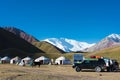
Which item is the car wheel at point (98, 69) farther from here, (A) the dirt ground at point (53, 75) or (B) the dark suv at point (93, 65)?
(A) the dirt ground at point (53, 75)

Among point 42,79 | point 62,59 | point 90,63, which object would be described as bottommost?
point 42,79

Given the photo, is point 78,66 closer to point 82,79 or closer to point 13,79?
point 82,79

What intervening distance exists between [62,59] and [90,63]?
79093 millimetres

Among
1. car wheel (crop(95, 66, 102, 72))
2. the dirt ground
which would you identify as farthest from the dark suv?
the dirt ground

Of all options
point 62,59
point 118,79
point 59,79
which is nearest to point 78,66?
point 118,79

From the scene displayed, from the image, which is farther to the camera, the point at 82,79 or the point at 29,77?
the point at 82,79

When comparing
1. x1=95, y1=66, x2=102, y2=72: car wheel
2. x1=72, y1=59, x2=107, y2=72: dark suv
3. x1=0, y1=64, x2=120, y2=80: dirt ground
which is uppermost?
x1=72, y1=59, x2=107, y2=72: dark suv

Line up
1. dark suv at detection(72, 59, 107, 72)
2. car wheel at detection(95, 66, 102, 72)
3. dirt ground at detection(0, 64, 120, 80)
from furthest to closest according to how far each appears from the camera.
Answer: dark suv at detection(72, 59, 107, 72), car wheel at detection(95, 66, 102, 72), dirt ground at detection(0, 64, 120, 80)

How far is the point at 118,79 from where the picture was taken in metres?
35.5

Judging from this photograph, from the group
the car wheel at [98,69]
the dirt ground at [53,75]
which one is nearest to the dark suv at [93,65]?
the car wheel at [98,69]

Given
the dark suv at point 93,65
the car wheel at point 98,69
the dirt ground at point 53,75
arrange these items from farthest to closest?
1. the dark suv at point 93,65
2. the car wheel at point 98,69
3. the dirt ground at point 53,75

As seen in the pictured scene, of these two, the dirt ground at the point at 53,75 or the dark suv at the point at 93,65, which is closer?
the dirt ground at the point at 53,75

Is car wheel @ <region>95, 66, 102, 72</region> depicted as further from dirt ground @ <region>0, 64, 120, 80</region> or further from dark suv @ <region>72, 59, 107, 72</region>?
dirt ground @ <region>0, 64, 120, 80</region>

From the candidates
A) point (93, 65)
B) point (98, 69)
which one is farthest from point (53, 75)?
point (93, 65)
